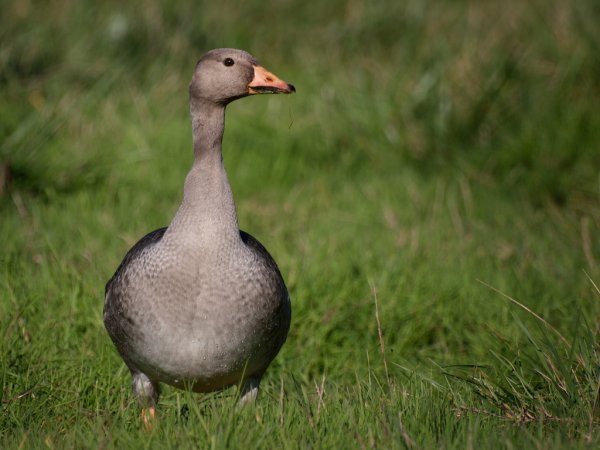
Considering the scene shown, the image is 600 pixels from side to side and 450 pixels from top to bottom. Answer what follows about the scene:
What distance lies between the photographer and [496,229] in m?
5.95

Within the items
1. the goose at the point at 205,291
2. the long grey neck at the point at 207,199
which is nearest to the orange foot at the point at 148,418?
the goose at the point at 205,291

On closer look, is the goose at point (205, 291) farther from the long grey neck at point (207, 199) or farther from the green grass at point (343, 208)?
the green grass at point (343, 208)

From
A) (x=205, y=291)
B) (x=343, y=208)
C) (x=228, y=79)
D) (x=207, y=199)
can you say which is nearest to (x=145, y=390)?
(x=205, y=291)

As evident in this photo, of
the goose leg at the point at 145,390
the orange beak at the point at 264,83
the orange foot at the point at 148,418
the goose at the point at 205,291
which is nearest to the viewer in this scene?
the orange foot at the point at 148,418

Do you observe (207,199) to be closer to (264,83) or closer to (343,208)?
(264,83)

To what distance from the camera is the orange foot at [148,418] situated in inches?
130

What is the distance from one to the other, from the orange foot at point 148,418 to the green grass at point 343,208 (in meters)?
0.04

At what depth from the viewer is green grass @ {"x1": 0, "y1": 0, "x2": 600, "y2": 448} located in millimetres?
3379

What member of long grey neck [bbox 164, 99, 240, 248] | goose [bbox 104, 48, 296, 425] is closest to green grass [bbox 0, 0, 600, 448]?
goose [bbox 104, 48, 296, 425]

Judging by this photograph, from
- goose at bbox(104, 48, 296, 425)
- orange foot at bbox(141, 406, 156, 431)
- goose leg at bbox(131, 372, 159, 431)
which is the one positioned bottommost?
goose leg at bbox(131, 372, 159, 431)

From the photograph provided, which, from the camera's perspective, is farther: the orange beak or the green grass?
the orange beak

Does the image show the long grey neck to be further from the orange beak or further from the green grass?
the green grass

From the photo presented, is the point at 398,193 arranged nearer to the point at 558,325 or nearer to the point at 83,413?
the point at 558,325

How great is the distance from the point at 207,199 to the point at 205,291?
0.35 meters
